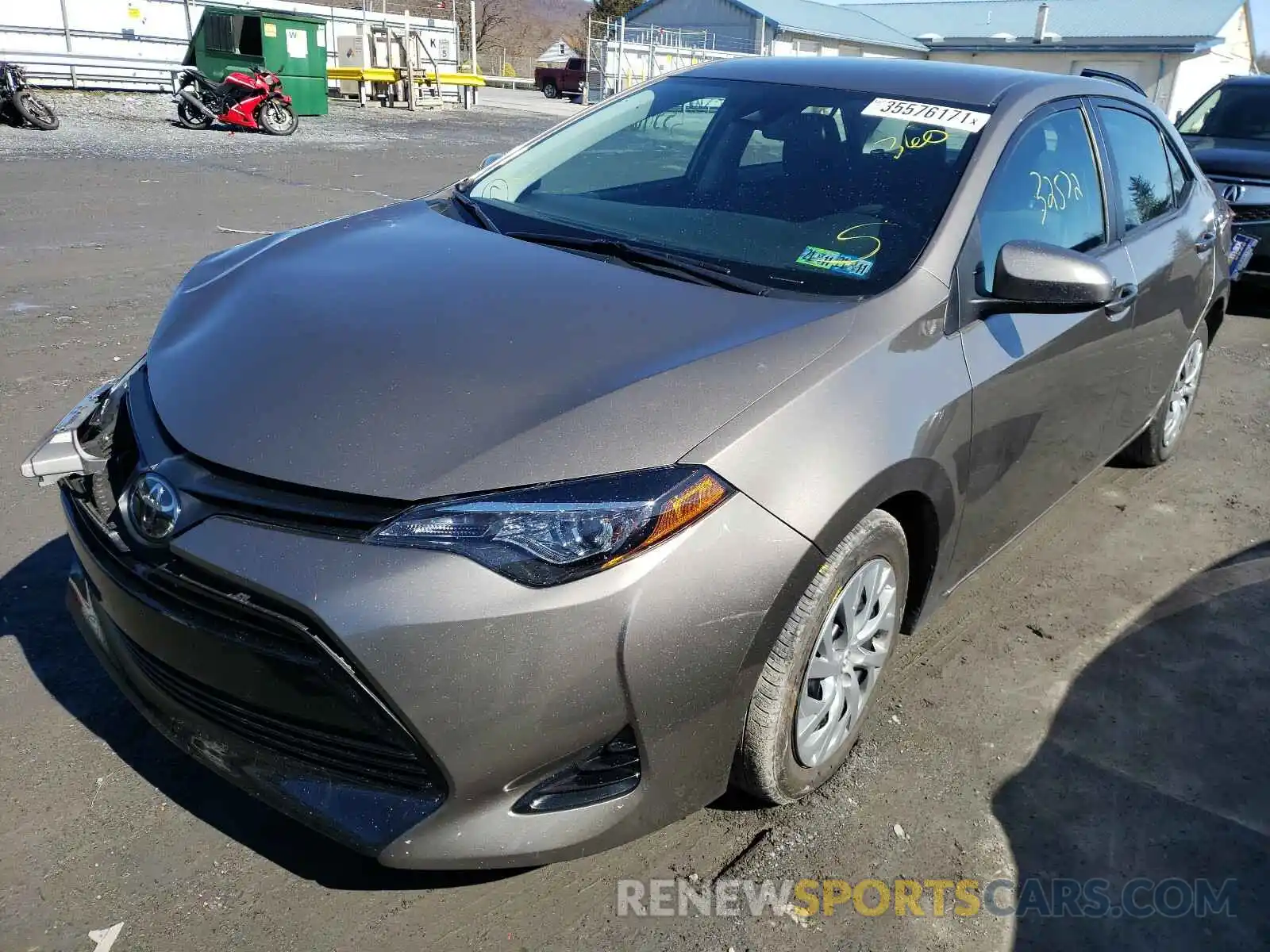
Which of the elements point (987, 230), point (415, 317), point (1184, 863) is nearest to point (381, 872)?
point (415, 317)

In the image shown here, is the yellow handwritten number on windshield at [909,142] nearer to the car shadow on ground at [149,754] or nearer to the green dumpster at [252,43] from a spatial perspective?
the car shadow on ground at [149,754]

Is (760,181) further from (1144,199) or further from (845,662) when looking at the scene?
(1144,199)

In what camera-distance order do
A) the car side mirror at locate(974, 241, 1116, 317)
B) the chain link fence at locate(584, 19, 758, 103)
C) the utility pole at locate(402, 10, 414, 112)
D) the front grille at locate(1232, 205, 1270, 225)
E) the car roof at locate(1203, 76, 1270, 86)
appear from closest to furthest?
the car side mirror at locate(974, 241, 1116, 317), the front grille at locate(1232, 205, 1270, 225), the car roof at locate(1203, 76, 1270, 86), the utility pole at locate(402, 10, 414, 112), the chain link fence at locate(584, 19, 758, 103)

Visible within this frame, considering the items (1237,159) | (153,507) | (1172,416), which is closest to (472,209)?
(153,507)

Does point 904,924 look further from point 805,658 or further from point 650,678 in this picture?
point 650,678

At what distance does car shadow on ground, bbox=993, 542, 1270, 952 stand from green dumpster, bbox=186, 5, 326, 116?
2033 cm

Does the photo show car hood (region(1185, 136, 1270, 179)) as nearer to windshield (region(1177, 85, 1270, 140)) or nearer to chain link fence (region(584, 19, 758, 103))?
windshield (region(1177, 85, 1270, 140))

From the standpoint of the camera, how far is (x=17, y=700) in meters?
2.68

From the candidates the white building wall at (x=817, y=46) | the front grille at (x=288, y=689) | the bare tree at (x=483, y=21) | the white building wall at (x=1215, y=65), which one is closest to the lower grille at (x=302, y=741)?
the front grille at (x=288, y=689)

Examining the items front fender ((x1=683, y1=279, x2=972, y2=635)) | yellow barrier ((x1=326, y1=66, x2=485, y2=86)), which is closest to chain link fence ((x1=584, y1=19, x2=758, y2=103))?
yellow barrier ((x1=326, y1=66, x2=485, y2=86))

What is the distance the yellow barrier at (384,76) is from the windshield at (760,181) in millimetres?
23447

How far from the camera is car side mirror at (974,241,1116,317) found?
2578 millimetres

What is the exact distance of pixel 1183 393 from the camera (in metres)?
4.82

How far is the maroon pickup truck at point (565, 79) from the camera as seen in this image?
43.0 metres
